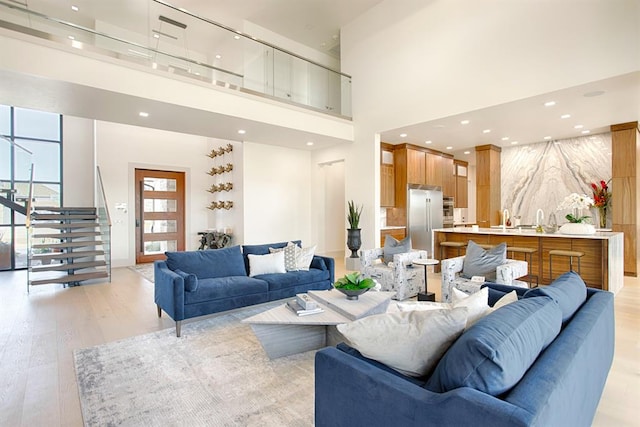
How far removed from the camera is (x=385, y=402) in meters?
1.22

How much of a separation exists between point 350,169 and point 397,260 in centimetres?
337

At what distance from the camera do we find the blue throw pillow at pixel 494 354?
1.09 m

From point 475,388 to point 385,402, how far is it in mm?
325

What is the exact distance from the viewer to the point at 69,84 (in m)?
4.04

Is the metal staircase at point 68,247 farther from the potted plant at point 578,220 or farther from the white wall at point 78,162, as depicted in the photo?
the potted plant at point 578,220

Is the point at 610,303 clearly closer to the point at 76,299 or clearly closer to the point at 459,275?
the point at 459,275

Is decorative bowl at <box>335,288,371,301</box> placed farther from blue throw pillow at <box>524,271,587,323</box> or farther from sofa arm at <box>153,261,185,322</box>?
sofa arm at <box>153,261,185,322</box>

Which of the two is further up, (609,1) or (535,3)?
(535,3)

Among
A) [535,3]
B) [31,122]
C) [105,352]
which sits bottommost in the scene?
[105,352]

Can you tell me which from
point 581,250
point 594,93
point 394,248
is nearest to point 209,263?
point 394,248

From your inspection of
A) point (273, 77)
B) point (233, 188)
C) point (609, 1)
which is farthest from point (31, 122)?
point (609, 1)

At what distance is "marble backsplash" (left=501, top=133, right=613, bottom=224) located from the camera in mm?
7027

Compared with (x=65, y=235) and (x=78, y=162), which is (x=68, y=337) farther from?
(x=78, y=162)

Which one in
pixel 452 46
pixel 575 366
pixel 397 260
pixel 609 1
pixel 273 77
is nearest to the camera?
pixel 575 366
